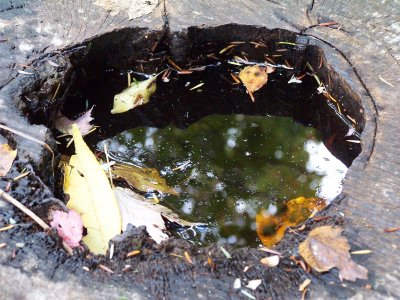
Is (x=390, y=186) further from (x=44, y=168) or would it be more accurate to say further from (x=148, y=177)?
(x=44, y=168)

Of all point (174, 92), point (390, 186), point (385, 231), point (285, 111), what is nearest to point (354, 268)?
point (385, 231)

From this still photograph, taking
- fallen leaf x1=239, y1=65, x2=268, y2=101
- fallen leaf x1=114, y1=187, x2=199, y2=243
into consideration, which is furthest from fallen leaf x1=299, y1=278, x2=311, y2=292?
fallen leaf x1=239, y1=65, x2=268, y2=101

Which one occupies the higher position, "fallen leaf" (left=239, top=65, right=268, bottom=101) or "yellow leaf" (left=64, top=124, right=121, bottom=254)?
"fallen leaf" (left=239, top=65, right=268, bottom=101)

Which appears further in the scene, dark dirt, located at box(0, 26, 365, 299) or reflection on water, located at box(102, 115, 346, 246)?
reflection on water, located at box(102, 115, 346, 246)

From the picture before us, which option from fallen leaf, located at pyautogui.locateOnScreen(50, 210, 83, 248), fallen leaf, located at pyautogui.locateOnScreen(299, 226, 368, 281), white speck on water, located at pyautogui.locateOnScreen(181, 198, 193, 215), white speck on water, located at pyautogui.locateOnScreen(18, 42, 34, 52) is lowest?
white speck on water, located at pyautogui.locateOnScreen(181, 198, 193, 215)

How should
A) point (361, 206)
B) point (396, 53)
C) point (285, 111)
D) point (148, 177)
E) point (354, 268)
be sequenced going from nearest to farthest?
point (354, 268)
point (361, 206)
point (148, 177)
point (396, 53)
point (285, 111)

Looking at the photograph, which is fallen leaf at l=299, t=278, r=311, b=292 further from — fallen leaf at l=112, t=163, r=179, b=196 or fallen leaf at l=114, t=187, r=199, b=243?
fallen leaf at l=112, t=163, r=179, b=196

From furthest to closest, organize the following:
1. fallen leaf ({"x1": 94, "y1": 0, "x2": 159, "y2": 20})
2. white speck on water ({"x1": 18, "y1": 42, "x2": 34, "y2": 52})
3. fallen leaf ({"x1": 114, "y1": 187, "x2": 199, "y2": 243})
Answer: fallen leaf ({"x1": 94, "y1": 0, "x2": 159, "y2": 20})
white speck on water ({"x1": 18, "y1": 42, "x2": 34, "y2": 52})
fallen leaf ({"x1": 114, "y1": 187, "x2": 199, "y2": 243})
